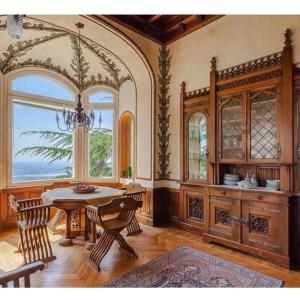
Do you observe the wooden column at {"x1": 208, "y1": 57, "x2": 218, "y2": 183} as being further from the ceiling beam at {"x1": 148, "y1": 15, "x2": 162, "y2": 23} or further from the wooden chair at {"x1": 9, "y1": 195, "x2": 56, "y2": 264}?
the wooden chair at {"x1": 9, "y1": 195, "x2": 56, "y2": 264}

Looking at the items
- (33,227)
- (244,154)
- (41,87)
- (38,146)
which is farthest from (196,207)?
(41,87)

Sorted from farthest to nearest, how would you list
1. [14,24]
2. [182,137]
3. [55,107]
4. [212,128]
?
1. [55,107]
2. [182,137]
3. [212,128]
4. [14,24]

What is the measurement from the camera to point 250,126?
331 cm

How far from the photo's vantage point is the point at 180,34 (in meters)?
4.36

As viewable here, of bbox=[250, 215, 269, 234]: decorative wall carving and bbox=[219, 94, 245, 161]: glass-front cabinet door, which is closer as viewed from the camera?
bbox=[250, 215, 269, 234]: decorative wall carving

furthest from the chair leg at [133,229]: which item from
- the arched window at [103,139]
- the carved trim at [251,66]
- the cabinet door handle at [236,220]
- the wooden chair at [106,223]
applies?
the carved trim at [251,66]

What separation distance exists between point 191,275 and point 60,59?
15.7 feet

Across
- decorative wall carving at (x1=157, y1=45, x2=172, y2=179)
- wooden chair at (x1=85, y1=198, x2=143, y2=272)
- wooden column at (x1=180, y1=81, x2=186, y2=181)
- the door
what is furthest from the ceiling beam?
wooden chair at (x1=85, y1=198, x2=143, y2=272)

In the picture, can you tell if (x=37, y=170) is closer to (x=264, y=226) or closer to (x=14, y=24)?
(x=14, y=24)

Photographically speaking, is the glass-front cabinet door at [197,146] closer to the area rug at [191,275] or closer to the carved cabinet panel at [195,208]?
the carved cabinet panel at [195,208]

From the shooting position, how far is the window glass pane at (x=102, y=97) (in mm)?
5641

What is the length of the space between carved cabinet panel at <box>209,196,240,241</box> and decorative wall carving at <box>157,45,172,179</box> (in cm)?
129

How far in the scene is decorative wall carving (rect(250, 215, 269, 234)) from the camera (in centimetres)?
302

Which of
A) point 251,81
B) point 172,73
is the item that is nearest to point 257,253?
point 251,81
